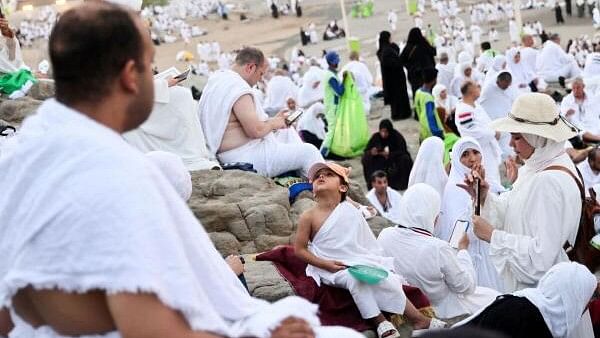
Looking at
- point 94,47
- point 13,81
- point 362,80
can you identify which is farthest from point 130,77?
point 362,80

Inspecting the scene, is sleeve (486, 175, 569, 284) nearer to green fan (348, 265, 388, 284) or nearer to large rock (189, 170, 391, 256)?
green fan (348, 265, 388, 284)

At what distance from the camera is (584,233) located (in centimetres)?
464

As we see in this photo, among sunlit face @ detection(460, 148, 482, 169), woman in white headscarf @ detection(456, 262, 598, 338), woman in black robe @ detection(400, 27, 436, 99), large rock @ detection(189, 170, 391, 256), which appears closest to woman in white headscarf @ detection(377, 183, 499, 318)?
woman in white headscarf @ detection(456, 262, 598, 338)

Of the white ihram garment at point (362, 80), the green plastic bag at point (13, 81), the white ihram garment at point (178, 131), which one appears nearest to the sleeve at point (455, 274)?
the white ihram garment at point (178, 131)

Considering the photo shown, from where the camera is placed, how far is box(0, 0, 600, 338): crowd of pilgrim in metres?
1.75

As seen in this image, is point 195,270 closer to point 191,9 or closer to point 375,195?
point 375,195

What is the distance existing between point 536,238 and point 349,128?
8510mm

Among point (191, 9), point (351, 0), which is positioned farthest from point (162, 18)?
point (351, 0)

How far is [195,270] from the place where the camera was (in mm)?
1925

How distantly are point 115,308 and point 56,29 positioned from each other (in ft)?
1.91

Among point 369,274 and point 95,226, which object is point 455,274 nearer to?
point 369,274

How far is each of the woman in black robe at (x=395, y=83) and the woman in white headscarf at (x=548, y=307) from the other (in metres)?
11.9

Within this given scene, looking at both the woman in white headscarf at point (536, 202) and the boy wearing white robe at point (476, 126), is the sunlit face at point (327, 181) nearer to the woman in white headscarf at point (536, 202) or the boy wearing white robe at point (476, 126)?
the woman in white headscarf at point (536, 202)

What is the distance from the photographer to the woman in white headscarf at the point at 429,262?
4879 millimetres
